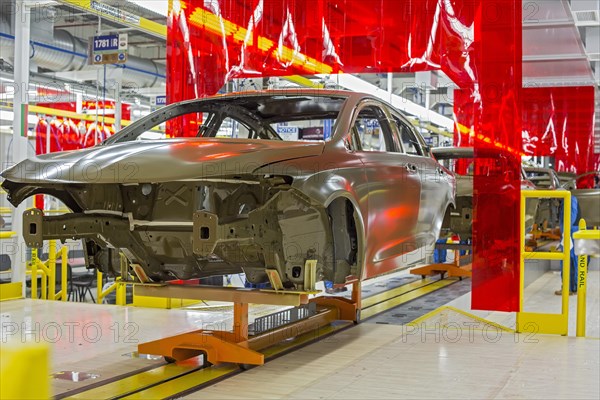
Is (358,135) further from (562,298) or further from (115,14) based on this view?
(115,14)

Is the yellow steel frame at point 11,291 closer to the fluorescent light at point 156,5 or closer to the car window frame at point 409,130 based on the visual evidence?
the fluorescent light at point 156,5

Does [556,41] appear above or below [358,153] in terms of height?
above

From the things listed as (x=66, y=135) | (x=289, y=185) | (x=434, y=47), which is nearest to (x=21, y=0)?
(x=434, y=47)

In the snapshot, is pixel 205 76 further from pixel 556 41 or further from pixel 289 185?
pixel 556 41

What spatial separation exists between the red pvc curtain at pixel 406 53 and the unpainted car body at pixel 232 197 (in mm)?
1261

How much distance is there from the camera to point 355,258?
182 inches

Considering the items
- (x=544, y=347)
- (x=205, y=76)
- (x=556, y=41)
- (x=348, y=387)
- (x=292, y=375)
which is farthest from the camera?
(x=556, y=41)

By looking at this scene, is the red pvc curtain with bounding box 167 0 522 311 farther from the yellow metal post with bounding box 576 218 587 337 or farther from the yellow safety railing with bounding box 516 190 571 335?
the yellow metal post with bounding box 576 218 587 337

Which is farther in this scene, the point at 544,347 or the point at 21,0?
the point at 21,0

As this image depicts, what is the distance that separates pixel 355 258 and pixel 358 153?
669 mm

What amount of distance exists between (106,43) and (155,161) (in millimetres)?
6254

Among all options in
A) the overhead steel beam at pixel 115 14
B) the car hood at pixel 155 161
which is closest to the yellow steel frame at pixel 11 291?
the overhead steel beam at pixel 115 14

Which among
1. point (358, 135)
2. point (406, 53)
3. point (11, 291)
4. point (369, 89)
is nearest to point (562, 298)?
point (358, 135)

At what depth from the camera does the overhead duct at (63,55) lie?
10.6 m
